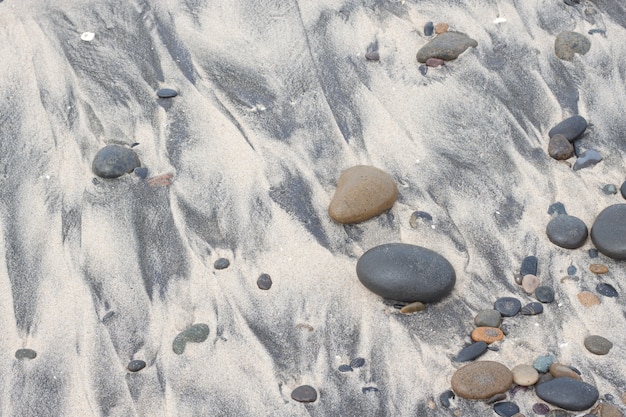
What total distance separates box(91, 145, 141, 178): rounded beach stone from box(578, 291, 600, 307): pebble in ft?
5.88

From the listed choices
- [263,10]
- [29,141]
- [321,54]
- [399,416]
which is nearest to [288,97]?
[321,54]

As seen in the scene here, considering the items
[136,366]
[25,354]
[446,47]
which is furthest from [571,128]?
[25,354]

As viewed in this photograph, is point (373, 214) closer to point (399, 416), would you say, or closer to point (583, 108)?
point (399, 416)

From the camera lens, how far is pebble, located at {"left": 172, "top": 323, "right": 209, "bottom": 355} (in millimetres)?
2711

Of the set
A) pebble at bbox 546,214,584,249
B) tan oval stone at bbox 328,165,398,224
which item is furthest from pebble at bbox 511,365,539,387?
tan oval stone at bbox 328,165,398,224

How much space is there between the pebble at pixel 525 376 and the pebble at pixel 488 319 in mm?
205

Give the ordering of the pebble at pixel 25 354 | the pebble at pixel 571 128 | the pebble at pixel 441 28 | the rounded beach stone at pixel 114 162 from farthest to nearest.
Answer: the pebble at pixel 441 28 < the pebble at pixel 571 128 < the rounded beach stone at pixel 114 162 < the pebble at pixel 25 354

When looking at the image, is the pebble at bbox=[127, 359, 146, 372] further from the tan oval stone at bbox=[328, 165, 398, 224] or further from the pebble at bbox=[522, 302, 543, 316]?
the pebble at bbox=[522, 302, 543, 316]

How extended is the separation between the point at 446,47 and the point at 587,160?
854 mm

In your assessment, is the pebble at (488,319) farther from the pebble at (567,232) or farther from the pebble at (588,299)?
the pebble at (567,232)

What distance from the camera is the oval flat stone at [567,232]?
2.98 m

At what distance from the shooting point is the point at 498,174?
3.26 m

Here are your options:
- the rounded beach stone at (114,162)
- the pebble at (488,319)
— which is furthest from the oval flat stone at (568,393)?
the rounded beach stone at (114,162)

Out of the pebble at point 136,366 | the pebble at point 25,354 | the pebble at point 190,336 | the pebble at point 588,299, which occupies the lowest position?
Answer: the pebble at point 25,354
